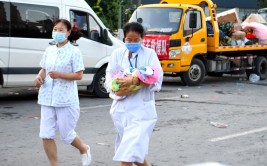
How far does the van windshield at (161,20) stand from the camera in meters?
14.3

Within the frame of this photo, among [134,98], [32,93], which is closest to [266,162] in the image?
[134,98]

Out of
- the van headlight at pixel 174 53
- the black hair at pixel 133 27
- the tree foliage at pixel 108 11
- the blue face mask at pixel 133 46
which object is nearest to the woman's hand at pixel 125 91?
the blue face mask at pixel 133 46

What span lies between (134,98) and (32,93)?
27.1ft

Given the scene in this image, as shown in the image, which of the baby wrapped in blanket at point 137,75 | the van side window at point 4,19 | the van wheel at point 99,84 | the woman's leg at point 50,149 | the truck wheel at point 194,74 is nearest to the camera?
the baby wrapped in blanket at point 137,75

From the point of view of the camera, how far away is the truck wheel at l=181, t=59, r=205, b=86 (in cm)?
1465

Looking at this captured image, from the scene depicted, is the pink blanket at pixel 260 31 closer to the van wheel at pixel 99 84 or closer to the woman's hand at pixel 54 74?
the van wheel at pixel 99 84

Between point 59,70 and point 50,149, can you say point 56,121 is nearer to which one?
point 50,149

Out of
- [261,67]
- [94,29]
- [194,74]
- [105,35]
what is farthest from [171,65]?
[261,67]

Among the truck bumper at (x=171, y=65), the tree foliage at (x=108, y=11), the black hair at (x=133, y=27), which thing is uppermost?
the tree foliage at (x=108, y=11)

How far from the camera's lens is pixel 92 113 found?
389 inches

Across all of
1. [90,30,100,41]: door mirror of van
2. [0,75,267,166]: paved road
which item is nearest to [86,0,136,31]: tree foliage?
[0,75,267,166]: paved road

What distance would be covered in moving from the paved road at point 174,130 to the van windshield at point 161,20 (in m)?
2.03

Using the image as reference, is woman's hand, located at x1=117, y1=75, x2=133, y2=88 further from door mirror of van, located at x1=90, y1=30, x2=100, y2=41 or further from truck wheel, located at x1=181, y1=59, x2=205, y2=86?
truck wheel, located at x1=181, y1=59, x2=205, y2=86

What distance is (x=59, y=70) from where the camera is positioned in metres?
5.47
